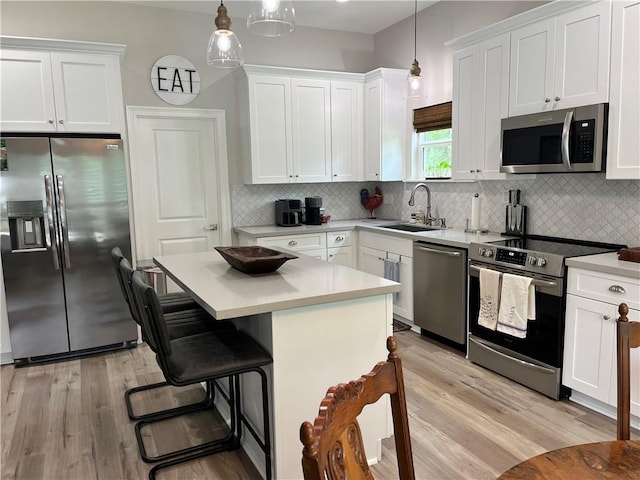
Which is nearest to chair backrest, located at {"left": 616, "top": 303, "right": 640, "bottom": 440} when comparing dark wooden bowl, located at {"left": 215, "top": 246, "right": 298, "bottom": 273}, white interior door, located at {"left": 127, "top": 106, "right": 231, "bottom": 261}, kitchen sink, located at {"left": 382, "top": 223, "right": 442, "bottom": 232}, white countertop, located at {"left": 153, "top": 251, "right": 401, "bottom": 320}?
white countertop, located at {"left": 153, "top": 251, "right": 401, "bottom": 320}

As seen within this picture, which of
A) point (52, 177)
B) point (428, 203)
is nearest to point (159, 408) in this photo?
point (52, 177)

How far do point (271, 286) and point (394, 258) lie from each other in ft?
7.71

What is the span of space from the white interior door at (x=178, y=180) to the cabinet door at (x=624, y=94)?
3462 millimetres

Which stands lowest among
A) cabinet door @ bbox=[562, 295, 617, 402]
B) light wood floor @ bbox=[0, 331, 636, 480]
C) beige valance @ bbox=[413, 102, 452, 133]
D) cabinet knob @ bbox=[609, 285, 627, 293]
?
light wood floor @ bbox=[0, 331, 636, 480]

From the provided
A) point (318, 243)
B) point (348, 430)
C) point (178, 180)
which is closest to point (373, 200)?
point (318, 243)

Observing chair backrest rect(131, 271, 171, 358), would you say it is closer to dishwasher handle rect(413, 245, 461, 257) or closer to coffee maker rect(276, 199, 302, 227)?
dishwasher handle rect(413, 245, 461, 257)

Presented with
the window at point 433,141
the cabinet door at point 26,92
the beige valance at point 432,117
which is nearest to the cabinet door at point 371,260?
the window at point 433,141

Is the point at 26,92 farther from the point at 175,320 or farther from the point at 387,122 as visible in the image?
the point at 387,122

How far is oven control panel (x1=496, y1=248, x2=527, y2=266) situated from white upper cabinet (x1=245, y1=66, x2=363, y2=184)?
2.32m

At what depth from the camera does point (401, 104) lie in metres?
5.09

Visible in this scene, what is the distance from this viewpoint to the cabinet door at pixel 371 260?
4672mm

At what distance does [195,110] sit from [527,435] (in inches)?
158

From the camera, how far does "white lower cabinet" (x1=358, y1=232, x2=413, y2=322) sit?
4.31 meters

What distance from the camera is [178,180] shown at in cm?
482
